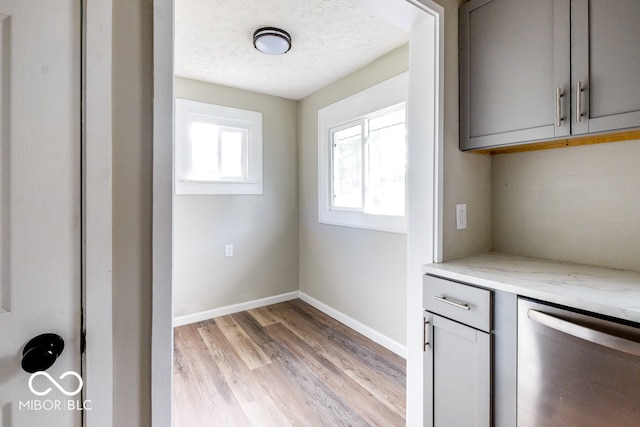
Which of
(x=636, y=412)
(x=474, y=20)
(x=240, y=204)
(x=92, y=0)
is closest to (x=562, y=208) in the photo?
(x=636, y=412)

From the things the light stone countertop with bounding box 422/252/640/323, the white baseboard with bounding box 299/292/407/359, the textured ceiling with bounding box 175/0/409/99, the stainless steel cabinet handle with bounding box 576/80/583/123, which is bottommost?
the white baseboard with bounding box 299/292/407/359

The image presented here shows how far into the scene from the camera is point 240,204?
3139 millimetres

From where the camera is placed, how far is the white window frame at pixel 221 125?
109 inches

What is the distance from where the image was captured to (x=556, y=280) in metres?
1.08

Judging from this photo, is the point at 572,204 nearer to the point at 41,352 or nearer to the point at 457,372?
the point at 457,372

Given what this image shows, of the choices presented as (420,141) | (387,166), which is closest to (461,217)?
(420,141)

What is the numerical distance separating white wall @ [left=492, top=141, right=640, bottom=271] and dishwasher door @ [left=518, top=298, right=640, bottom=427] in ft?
2.04

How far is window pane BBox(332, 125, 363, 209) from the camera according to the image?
109 inches

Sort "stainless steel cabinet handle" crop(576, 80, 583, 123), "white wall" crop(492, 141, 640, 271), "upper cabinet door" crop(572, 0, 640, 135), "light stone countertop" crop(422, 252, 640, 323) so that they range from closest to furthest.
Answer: "light stone countertop" crop(422, 252, 640, 323), "upper cabinet door" crop(572, 0, 640, 135), "stainless steel cabinet handle" crop(576, 80, 583, 123), "white wall" crop(492, 141, 640, 271)

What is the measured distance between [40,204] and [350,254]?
7.86ft

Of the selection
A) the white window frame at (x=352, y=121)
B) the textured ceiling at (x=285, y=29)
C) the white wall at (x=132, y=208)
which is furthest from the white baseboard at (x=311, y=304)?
the textured ceiling at (x=285, y=29)

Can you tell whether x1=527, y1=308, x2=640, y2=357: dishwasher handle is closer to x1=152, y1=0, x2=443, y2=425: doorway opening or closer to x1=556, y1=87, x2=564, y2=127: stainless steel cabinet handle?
x1=152, y1=0, x2=443, y2=425: doorway opening

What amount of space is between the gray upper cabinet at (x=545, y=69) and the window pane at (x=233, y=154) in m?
2.32

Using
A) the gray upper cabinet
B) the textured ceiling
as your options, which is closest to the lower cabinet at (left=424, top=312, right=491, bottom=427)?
the gray upper cabinet
